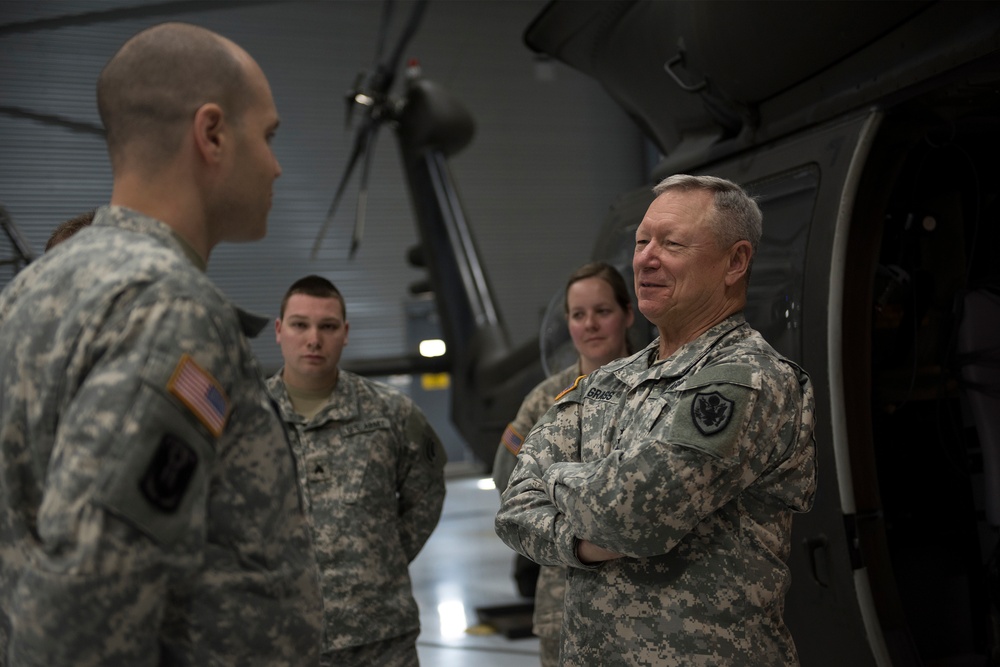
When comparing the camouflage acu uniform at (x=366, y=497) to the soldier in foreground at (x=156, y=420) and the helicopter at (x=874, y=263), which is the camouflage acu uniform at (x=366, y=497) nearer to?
Answer: the helicopter at (x=874, y=263)

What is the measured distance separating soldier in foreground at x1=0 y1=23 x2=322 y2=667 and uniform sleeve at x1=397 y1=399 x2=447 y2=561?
1.48 metres

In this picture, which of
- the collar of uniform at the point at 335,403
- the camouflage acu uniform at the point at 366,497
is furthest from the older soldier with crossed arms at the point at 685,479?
the collar of uniform at the point at 335,403

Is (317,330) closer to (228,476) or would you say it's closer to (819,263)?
(819,263)

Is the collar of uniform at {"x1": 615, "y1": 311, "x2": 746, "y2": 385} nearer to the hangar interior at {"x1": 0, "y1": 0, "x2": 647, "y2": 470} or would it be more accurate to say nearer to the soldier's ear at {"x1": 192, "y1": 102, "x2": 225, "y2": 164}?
the soldier's ear at {"x1": 192, "y1": 102, "x2": 225, "y2": 164}

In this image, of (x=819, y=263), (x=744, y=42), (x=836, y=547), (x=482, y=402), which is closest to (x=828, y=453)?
(x=836, y=547)

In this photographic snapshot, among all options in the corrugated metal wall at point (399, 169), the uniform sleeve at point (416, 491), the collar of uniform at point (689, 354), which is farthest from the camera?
Answer: the corrugated metal wall at point (399, 169)

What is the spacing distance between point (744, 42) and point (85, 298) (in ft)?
6.55

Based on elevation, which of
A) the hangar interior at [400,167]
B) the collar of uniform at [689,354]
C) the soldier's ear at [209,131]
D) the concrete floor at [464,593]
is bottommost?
the concrete floor at [464,593]

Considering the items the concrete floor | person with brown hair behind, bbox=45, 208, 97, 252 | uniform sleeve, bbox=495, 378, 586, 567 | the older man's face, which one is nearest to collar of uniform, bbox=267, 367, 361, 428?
person with brown hair behind, bbox=45, 208, 97, 252

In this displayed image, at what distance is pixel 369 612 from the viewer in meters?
2.38

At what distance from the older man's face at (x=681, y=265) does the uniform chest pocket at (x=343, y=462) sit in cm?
115

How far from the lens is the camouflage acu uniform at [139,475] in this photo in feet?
3.05

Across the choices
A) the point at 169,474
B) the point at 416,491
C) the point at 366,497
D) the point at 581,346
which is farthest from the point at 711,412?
the point at 416,491

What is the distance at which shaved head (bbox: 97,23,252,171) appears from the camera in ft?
3.77
